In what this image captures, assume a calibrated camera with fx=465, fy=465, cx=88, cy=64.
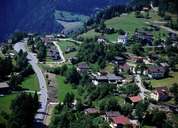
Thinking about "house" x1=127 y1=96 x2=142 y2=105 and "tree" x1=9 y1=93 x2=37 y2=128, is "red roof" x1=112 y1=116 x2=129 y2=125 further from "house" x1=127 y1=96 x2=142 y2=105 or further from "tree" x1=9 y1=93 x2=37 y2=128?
"tree" x1=9 y1=93 x2=37 y2=128

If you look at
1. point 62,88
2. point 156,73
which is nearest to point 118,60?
point 156,73

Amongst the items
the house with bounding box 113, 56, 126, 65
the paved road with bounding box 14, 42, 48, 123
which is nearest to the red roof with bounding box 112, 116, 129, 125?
the paved road with bounding box 14, 42, 48, 123

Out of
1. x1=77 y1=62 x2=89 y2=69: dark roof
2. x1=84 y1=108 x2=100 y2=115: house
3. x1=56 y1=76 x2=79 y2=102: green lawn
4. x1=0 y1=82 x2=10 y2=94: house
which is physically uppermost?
x1=77 y1=62 x2=89 y2=69: dark roof

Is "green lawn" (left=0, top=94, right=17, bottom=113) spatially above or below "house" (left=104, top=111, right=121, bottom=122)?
above

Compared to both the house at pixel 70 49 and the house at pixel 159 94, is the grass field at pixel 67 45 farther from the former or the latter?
the house at pixel 159 94

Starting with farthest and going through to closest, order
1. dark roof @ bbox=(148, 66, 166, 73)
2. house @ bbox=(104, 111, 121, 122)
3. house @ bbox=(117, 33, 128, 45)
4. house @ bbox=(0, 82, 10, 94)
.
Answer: house @ bbox=(117, 33, 128, 45)
dark roof @ bbox=(148, 66, 166, 73)
house @ bbox=(0, 82, 10, 94)
house @ bbox=(104, 111, 121, 122)

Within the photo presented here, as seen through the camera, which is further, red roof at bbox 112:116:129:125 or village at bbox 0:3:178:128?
village at bbox 0:3:178:128

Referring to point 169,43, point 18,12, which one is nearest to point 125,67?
point 169,43

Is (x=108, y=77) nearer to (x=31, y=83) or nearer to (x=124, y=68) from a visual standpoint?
(x=124, y=68)
